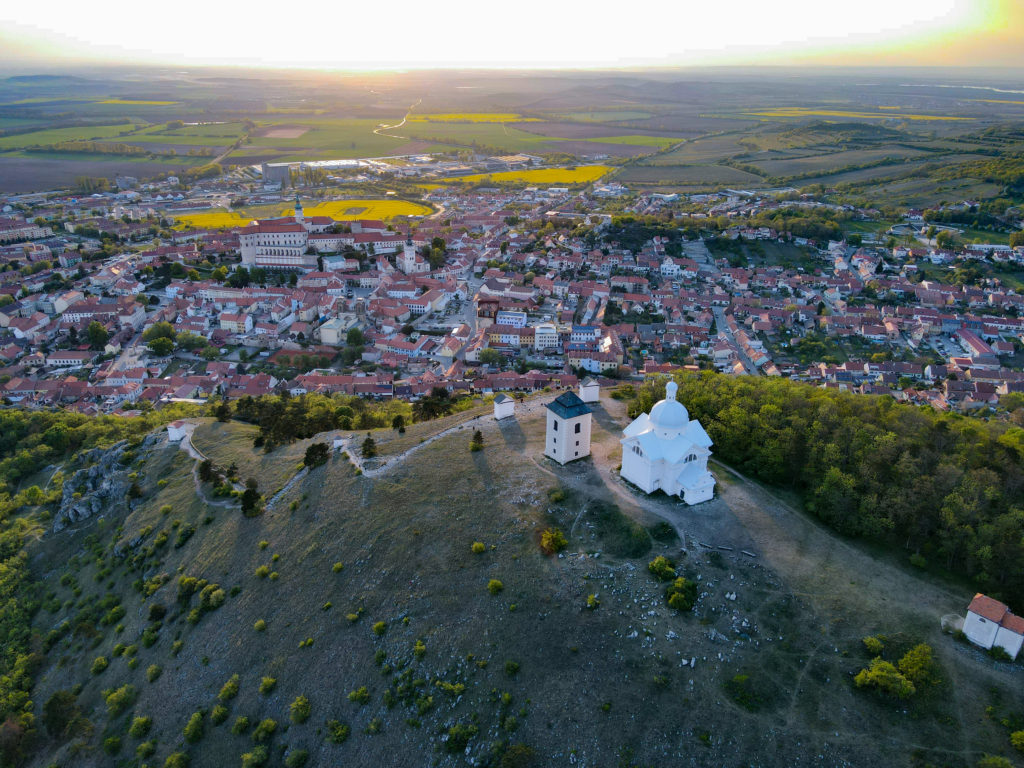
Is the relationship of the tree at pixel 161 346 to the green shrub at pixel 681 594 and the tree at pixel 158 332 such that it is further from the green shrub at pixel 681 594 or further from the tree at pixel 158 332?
the green shrub at pixel 681 594

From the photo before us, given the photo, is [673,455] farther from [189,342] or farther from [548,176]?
[548,176]

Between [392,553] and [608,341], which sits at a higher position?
[392,553]

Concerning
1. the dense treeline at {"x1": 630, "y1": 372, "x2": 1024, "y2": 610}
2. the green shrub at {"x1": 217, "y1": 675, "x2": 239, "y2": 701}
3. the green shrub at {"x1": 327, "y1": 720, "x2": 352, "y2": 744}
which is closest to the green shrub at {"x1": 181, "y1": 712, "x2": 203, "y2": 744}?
the green shrub at {"x1": 217, "y1": 675, "x2": 239, "y2": 701}

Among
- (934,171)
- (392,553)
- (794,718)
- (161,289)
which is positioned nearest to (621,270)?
(161,289)

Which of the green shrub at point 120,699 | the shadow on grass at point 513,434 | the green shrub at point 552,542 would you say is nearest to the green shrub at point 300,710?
the green shrub at point 120,699

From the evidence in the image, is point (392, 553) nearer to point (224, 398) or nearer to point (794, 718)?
point (794, 718)

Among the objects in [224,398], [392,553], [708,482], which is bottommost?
[224,398]

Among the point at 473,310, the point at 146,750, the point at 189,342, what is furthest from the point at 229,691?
the point at 473,310
